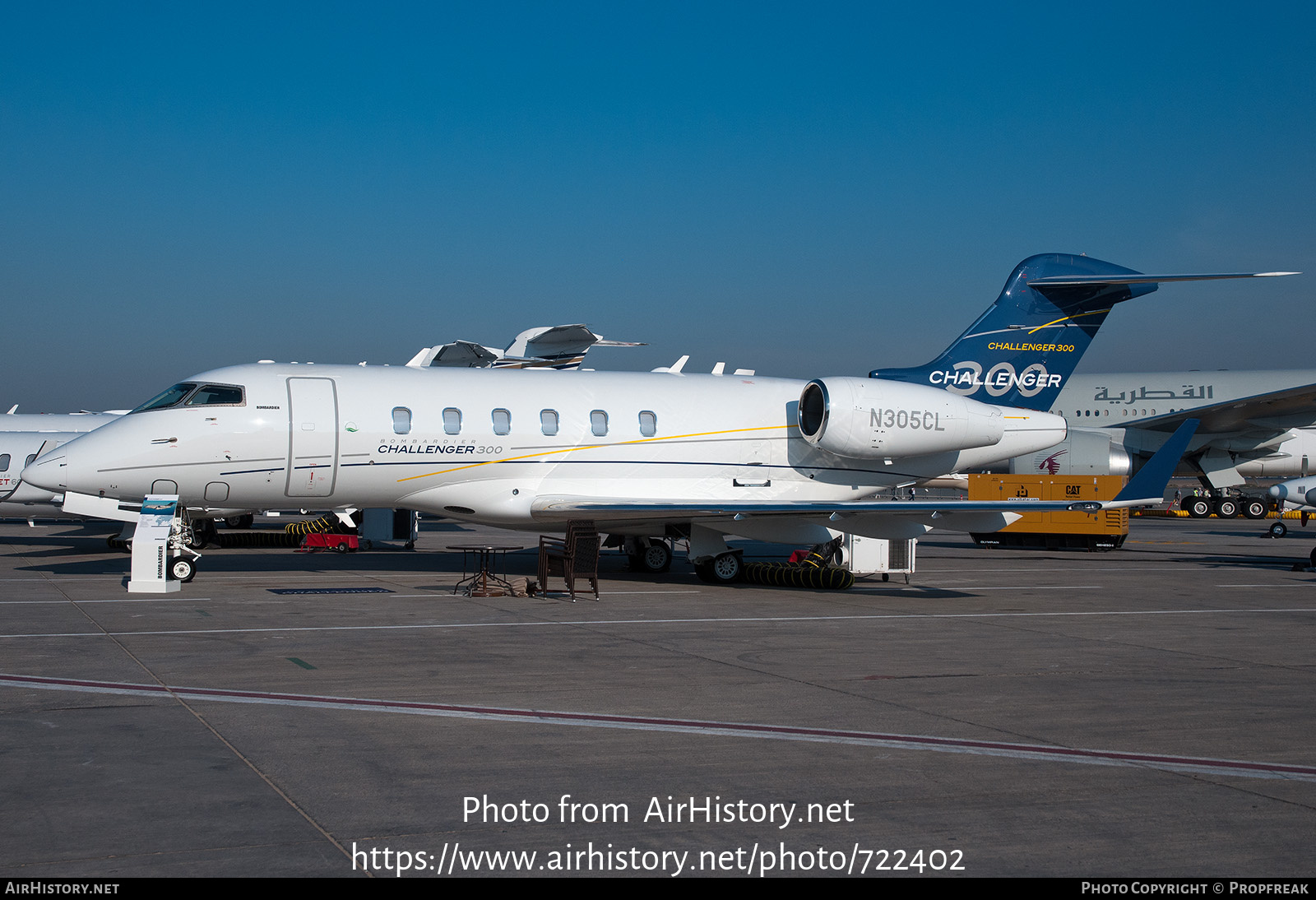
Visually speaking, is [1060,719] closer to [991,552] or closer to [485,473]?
[485,473]

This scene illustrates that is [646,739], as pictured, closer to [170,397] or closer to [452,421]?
[452,421]

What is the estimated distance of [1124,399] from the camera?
44.9 metres

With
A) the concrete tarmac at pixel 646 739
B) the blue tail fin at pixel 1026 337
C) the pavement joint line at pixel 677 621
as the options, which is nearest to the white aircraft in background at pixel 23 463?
the concrete tarmac at pixel 646 739

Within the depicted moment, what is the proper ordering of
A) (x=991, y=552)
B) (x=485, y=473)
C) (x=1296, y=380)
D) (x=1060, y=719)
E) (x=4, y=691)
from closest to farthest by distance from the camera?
1. (x=1060, y=719)
2. (x=4, y=691)
3. (x=485, y=473)
4. (x=991, y=552)
5. (x=1296, y=380)

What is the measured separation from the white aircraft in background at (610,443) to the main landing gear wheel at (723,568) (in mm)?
36

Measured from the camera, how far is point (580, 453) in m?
18.3

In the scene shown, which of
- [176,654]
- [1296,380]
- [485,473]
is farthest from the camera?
[1296,380]

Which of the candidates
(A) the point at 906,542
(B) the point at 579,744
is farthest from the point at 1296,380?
(B) the point at 579,744

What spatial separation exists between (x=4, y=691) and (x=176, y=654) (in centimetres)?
195

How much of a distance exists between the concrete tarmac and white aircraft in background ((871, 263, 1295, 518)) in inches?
262

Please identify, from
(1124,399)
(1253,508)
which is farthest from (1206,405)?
(1253,508)

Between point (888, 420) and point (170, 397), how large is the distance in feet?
39.1

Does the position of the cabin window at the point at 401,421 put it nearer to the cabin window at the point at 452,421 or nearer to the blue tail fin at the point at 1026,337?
the cabin window at the point at 452,421
